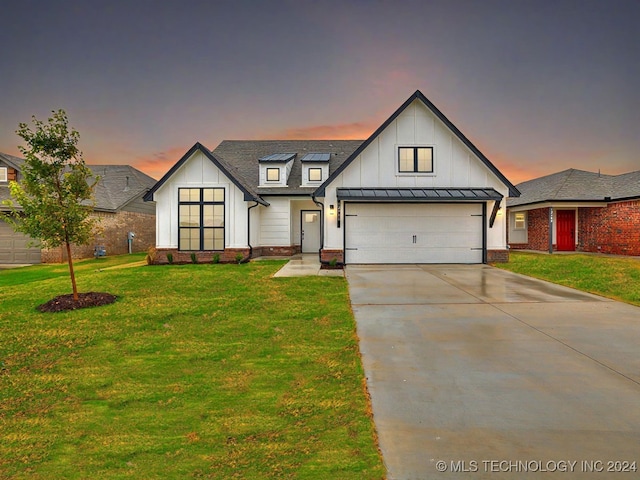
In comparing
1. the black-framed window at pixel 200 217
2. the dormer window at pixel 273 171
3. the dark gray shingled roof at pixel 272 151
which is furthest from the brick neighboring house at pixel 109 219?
the dormer window at pixel 273 171

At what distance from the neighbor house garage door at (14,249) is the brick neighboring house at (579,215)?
30.4 meters

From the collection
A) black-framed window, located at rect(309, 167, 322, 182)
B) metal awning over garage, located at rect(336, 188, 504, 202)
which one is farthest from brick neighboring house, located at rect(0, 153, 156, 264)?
metal awning over garage, located at rect(336, 188, 504, 202)

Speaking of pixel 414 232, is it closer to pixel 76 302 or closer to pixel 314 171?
pixel 314 171

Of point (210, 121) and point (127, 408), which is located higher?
point (210, 121)

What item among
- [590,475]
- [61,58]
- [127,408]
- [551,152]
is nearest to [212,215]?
[61,58]

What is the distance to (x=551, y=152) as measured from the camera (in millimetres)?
24469

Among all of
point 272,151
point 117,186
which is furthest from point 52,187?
point 117,186

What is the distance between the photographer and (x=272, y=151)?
920 inches

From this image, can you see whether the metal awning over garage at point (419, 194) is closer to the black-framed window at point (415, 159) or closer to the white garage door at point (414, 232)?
the white garage door at point (414, 232)

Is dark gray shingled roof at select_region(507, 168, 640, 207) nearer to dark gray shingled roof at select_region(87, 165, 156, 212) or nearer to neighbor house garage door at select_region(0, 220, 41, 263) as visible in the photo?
dark gray shingled roof at select_region(87, 165, 156, 212)

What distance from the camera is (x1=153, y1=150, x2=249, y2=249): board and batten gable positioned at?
16266 millimetres

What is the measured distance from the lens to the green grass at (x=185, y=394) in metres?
2.56

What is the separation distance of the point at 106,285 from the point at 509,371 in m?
11.3

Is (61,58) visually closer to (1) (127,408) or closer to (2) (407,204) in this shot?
(2) (407,204)
